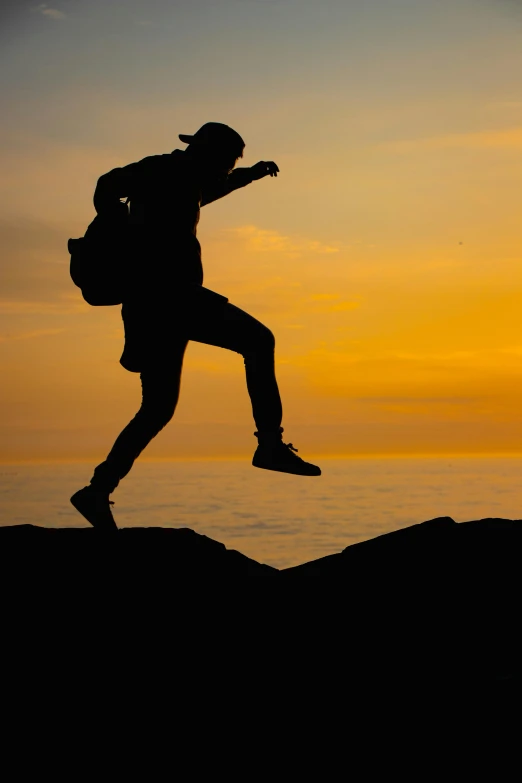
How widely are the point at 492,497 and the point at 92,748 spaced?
181m

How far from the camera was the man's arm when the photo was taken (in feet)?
26.3

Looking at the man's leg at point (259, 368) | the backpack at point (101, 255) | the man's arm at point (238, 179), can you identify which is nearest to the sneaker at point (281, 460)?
the man's leg at point (259, 368)

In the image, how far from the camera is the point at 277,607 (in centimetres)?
761

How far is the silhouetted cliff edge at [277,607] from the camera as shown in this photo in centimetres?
701

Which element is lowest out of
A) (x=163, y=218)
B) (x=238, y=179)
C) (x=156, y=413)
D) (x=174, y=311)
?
(x=156, y=413)

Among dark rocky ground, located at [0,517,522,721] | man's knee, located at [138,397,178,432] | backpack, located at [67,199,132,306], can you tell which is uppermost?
backpack, located at [67,199,132,306]

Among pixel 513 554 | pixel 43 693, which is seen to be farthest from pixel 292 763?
pixel 513 554

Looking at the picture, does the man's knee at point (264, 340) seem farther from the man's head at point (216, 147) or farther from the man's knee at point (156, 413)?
the man's head at point (216, 147)

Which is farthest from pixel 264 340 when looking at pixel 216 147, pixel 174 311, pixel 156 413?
pixel 216 147

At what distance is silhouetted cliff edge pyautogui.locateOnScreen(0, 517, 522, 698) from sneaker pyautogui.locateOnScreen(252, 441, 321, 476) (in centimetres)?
88

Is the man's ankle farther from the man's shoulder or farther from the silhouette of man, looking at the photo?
→ the man's shoulder

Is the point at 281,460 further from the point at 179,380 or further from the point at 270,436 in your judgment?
the point at 179,380

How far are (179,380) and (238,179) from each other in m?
1.67

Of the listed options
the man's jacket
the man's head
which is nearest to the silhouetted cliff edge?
the man's jacket
